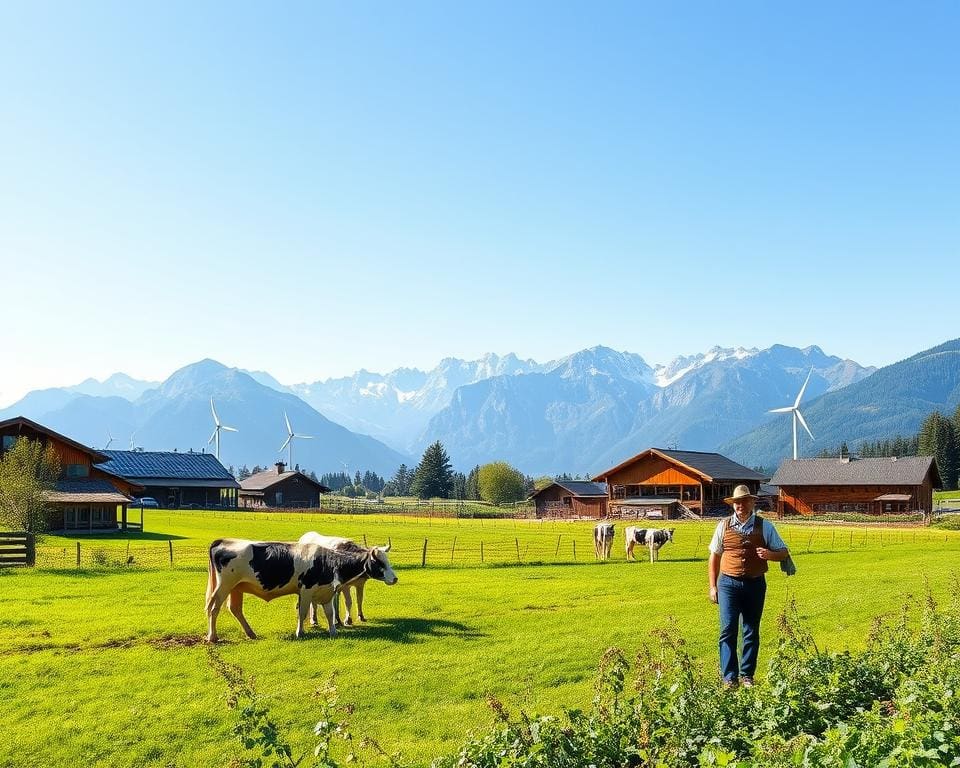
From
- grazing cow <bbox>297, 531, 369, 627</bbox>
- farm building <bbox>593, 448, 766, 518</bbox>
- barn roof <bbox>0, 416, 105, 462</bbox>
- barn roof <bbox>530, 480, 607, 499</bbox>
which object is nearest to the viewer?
grazing cow <bbox>297, 531, 369, 627</bbox>

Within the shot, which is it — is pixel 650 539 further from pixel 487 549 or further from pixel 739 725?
pixel 739 725

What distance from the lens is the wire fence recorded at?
34.9 meters

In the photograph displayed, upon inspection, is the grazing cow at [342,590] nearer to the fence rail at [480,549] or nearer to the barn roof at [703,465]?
the fence rail at [480,549]

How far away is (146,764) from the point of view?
34.2 ft

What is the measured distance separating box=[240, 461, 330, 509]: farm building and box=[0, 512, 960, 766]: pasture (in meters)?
85.5

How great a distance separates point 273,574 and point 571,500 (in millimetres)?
89950

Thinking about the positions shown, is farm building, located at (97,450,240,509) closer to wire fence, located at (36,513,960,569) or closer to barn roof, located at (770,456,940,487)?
wire fence, located at (36,513,960,569)

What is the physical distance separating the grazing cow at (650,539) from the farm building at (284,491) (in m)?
82.6

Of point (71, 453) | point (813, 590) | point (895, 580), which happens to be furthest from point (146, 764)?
point (71, 453)

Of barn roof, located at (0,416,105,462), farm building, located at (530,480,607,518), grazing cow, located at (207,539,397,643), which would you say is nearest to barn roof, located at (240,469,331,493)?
farm building, located at (530,480,607,518)

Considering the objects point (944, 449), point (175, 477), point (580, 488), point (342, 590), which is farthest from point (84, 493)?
point (944, 449)

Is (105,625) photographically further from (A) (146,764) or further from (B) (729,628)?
(B) (729,628)

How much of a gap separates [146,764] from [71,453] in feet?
186

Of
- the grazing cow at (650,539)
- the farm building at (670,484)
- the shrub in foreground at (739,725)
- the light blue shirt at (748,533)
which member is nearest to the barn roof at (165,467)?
the farm building at (670,484)
